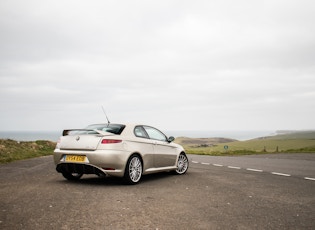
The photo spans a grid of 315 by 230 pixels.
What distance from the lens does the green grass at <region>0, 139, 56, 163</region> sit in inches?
733

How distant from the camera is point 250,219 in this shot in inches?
210

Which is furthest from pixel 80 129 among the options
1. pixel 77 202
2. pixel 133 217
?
pixel 133 217

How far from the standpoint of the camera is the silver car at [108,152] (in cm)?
834

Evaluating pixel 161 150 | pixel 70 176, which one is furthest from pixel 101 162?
pixel 161 150

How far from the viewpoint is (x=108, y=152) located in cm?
830

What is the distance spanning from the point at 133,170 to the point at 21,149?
1566 centimetres

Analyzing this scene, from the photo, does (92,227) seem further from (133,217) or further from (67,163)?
(67,163)

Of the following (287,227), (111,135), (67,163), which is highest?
(111,135)

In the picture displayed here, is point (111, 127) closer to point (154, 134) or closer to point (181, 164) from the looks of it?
point (154, 134)

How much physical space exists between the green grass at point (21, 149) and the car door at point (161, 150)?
990 cm

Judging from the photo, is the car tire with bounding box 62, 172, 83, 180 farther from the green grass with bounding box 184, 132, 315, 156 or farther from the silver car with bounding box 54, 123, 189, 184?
the green grass with bounding box 184, 132, 315, 156

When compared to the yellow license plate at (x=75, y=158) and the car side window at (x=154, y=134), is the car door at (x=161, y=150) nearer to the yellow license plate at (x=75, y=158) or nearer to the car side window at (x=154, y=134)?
the car side window at (x=154, y=134)

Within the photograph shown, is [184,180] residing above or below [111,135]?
below

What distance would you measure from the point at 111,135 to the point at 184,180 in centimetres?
268
